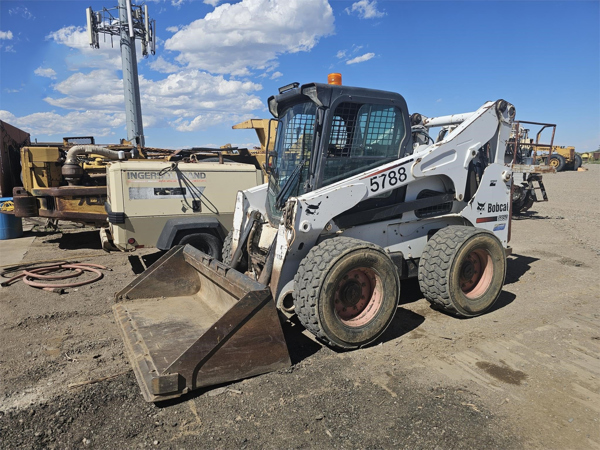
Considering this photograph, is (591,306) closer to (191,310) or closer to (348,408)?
(348,408)

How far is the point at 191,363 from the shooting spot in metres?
3.22

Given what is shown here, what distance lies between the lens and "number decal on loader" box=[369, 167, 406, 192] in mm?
4395

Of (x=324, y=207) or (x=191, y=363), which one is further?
(x=324, y=207)

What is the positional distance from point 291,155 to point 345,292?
5.61 feet

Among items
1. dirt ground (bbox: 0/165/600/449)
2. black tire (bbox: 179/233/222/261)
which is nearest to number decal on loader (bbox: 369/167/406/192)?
dirt ground (bbox: 0/165/600/449)

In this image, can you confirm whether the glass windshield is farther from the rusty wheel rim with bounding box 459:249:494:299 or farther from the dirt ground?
the rusty wheel rim with bounding box 459:249:494:299

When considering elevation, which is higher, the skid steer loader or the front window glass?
the front window glass

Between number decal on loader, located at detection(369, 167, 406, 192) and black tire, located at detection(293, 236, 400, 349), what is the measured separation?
0.65 metres

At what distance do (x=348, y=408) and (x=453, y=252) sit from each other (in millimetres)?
2240

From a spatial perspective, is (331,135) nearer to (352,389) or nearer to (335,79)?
(335,79)

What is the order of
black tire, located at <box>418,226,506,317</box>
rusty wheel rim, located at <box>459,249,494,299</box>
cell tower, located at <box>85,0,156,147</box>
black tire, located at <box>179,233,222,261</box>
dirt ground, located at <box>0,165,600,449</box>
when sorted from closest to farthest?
dirt ground, located at <box>0,165,600,449</box>
black tire, located at <box>418,226,506,317</box>
rusty wheel rim, located at <box>459,249,494,299</box>
black tire, located at <box>179,233,222,261</box>
cell tower, located at <box>85,0,156,147</box>

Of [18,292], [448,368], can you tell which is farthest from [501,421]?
[18,292]

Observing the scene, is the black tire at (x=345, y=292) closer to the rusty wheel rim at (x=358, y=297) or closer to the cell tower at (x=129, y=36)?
the rusty wheel rim at (x=358, y=297)

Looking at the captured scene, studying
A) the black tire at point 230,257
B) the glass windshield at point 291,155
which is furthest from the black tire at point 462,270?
the black tire at point 230,257
